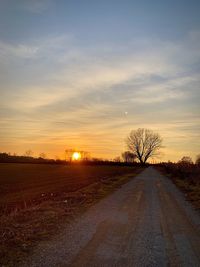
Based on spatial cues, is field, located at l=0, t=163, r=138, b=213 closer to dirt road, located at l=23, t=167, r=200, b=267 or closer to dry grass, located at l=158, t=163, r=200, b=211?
dirt road, located at l=23, t=167, r=200, b=267

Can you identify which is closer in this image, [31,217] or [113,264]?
[113,264]

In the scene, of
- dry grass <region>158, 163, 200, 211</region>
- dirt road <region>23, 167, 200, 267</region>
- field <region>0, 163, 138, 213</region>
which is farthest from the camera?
field <region>0, 163, 138, 213</region>

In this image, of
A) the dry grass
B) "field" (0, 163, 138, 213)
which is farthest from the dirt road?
"field" (0, 163, 138, 213)

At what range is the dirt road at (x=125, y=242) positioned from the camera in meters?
7.29

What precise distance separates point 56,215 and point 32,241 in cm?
432

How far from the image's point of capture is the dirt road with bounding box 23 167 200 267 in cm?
729

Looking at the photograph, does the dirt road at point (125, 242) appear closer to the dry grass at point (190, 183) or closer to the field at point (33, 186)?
the dry grass at point (190, 183)

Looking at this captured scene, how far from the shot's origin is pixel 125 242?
29.7 feet

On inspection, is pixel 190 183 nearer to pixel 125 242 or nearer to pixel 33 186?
pixel 33 186

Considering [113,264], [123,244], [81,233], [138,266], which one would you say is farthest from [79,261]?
[81,233]

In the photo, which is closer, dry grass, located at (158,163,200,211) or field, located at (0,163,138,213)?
dry grass, located at (158,163,200,211)

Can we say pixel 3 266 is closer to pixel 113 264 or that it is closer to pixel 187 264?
pixel 113 264

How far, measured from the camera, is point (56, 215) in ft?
43.4

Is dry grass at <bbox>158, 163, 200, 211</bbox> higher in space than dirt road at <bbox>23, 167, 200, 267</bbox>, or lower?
higher
